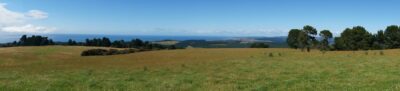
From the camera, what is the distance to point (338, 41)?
104 m

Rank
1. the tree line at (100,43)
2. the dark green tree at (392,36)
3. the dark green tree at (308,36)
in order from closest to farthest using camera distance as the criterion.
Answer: the dark green tree at (308,36) → the dark green tree at (392,36) → the tree line at (100,43)

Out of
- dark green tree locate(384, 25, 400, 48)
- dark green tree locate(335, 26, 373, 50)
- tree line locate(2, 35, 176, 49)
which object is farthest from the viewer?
tree line locate(2, 35, 176, 49)

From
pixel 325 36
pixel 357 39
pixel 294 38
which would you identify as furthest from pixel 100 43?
pixel 357 39

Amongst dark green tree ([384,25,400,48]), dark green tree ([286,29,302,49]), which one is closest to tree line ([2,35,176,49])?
dark green tree ([286,29,302,49])

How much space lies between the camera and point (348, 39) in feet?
336

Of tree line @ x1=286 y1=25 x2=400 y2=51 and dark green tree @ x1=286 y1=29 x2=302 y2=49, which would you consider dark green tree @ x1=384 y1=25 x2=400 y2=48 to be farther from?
dark green tree @ x1=286 y1=29 x2=302 y2=49

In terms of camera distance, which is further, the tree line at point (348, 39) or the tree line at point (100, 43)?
the tree line at point (100, 43)

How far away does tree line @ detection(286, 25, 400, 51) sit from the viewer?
88.9m

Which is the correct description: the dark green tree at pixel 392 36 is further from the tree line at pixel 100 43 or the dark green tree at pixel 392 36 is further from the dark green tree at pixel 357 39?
the tree line at pixel 100 43

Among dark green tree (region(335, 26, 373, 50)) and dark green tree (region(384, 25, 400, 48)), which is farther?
dark green tree (region(384, 25, 400, 48))

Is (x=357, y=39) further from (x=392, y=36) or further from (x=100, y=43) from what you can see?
(x=100, y=43)

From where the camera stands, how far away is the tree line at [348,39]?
88938 mm

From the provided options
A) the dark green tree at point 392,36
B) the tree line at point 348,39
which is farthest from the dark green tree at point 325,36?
the dark green tree at point 392,36

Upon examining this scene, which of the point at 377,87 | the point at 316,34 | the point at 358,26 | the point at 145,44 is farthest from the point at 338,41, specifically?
the point at 377,87
